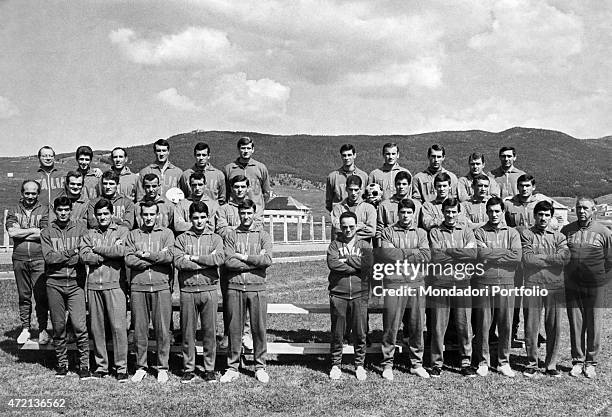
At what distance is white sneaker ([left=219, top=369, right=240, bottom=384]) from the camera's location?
6770 millimetres

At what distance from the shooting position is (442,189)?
749cm

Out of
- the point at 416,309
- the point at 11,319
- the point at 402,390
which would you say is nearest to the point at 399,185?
the point at 416,309

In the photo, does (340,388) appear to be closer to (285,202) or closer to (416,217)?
(416,217)

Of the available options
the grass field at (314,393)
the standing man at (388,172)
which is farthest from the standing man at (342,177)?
the grass field at (314,393)

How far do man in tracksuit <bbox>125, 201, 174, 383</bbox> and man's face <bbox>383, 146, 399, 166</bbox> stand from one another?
3.15 m

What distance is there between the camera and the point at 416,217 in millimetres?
7387

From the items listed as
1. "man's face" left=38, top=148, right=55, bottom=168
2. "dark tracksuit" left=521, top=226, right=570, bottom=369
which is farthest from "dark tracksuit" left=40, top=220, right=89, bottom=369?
"dark tracksuit" left=521, top=226, right=570, bottom=369

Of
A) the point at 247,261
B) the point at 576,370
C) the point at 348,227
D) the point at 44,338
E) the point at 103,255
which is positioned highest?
the point at 348,227

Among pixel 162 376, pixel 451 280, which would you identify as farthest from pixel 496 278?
pixel 162 376

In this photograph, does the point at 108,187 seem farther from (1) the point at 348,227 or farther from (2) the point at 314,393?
(2) the point at 314,393

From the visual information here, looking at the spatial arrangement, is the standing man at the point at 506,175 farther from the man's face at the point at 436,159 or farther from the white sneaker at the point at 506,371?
the white sneaker at the point at 506,371

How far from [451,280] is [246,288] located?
2422 mm

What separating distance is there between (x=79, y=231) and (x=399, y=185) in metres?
3.94

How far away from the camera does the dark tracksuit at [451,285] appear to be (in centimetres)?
691
